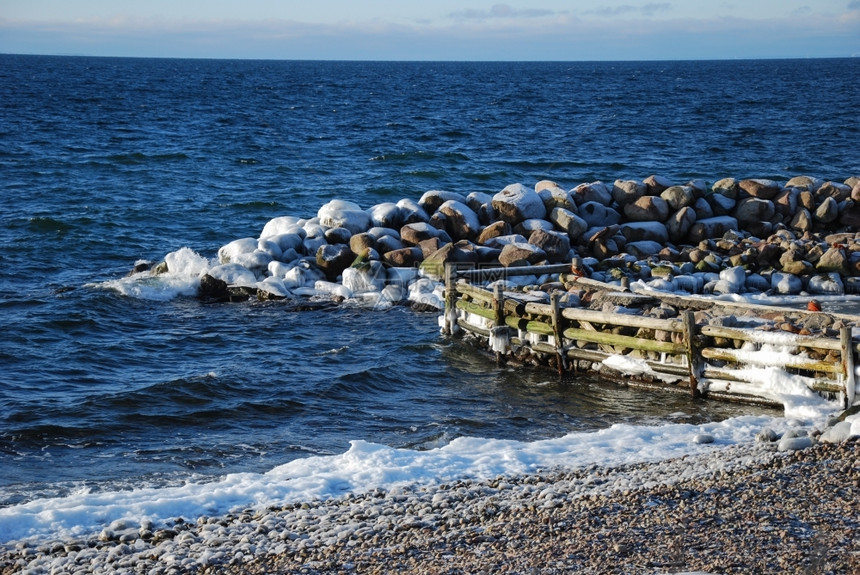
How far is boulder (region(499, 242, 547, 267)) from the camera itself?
21438mm

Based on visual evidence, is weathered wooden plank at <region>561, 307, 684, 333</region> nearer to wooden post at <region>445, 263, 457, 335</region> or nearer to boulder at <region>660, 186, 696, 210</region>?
wooden post at <region>445, 263, 457, 335</region>

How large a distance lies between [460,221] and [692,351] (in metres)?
9.90

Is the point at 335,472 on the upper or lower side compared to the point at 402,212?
lower

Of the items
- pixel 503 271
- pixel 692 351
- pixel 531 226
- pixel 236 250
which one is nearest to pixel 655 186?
pixel 531 226

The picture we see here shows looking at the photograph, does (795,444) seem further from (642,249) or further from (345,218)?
(345,218)

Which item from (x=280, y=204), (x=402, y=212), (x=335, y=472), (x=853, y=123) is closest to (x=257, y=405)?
(x=335, y=472)

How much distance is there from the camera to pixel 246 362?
17484mm

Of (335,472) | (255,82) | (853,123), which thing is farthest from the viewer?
(255,82)

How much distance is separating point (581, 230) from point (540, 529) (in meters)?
14.7

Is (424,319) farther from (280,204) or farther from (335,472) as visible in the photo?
(280,204)

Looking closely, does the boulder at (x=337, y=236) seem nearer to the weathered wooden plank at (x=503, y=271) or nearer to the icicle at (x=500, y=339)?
the weathered wooden plank at (x=503, y=271)

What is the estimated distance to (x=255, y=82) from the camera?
113500mm

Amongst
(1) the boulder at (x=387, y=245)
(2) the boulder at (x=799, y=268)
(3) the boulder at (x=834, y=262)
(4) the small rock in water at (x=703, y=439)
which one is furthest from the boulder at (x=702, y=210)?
(4) the small rock in water at (x=703, y=439)

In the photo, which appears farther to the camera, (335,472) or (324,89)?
(324,89)
